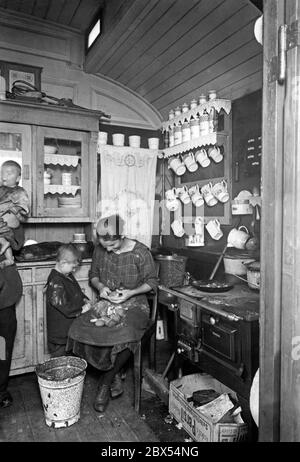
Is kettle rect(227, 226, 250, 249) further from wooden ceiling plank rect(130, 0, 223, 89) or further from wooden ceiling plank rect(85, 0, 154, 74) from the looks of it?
wooden ceiling plank rect(85, 0, 154, 74)

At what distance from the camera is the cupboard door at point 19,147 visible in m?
3.05

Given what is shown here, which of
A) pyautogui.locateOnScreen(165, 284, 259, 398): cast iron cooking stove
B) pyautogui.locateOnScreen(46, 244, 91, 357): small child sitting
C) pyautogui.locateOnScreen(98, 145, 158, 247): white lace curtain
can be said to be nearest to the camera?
pyautogui.locateOnScreen(165, 284, 259, 398): cast iron cooking stove

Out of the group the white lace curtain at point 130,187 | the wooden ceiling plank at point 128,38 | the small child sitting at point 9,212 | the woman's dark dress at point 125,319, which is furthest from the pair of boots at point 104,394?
the wooden ceiling plank at point 128,38

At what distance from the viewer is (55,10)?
3.24 meters

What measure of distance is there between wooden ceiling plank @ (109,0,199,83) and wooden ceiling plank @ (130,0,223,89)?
1.7 inches

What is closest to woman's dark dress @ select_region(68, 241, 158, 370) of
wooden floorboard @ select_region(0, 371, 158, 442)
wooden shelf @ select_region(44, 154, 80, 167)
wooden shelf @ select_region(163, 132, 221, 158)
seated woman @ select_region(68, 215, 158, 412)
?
seated woman @ select_region(68, 215, 158, 412)

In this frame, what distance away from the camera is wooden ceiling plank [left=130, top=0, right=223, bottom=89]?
2.47m

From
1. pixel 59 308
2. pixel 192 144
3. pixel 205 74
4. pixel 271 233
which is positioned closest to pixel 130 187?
pixel 192 144

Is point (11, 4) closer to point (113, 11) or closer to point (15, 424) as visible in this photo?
point (113, 11)

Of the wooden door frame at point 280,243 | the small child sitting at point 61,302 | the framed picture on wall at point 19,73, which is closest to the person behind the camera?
the wooden door frame at point 280,243

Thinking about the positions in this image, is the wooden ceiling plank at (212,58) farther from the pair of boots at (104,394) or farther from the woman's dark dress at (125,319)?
the pair of boots at (104,394)

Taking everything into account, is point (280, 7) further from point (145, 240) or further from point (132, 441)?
point (145, 240)

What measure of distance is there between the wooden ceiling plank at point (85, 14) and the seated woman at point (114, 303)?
1.89m

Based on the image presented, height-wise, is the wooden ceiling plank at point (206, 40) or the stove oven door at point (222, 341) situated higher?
the wooden ceiling plank at point (206, 40)
